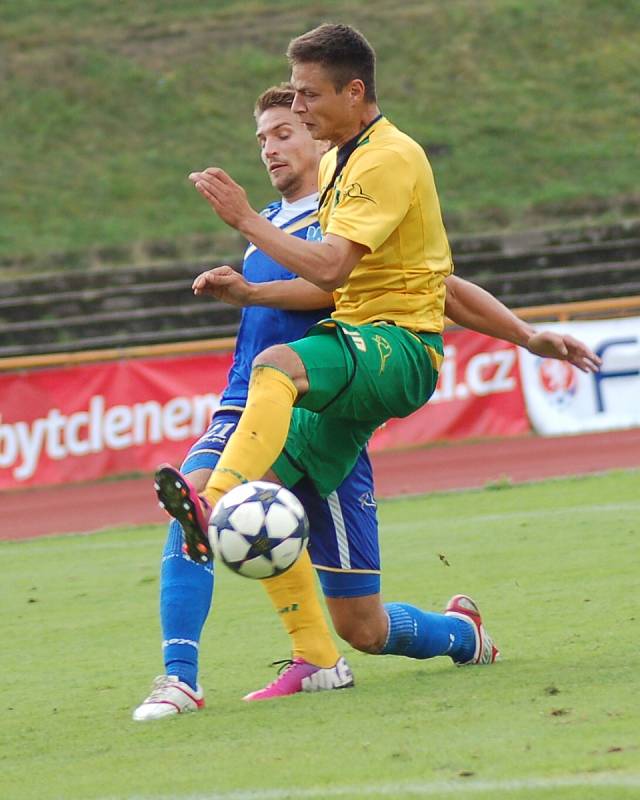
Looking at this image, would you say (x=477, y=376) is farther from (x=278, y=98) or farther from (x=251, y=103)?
(x=251, y=103)

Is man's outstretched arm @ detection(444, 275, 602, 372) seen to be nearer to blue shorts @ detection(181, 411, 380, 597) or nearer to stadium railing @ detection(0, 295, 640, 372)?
blue shorts @ detection(181, 411, 380, 597)

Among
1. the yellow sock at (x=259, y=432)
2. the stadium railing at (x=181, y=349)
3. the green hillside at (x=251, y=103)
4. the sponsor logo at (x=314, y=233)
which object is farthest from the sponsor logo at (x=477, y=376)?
the yellow sock at (x=259, y=432)

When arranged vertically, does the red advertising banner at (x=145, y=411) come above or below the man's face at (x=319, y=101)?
below

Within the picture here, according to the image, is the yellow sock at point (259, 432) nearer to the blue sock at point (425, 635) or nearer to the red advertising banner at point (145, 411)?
the blue sock at point (425, 635)

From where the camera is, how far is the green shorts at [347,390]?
4703mm

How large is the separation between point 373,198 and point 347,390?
622 mm

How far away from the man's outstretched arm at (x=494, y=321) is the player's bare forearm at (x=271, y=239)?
985 mm

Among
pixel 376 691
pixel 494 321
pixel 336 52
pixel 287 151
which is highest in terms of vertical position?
pixel 336 52

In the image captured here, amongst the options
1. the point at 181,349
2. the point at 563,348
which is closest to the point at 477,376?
the point at 181,349

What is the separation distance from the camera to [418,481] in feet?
44.1

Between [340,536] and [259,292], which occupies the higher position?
[259,292]

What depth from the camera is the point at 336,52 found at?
495cm

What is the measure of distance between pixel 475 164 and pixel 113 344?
7.96m

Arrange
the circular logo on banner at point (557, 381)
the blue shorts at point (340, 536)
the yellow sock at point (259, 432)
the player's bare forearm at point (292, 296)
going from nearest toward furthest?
1. the yellow sock at point (259, 432)
2. the player's bare forearm at point (292, 296)
3. the blue shorts at point (340, 536)
4. the circular logo on banner at point (557, 381)
